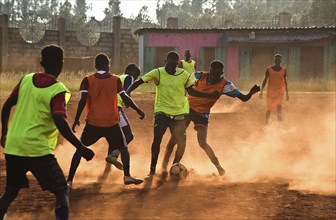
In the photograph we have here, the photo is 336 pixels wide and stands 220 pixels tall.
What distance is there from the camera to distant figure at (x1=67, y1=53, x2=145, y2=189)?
6.73m

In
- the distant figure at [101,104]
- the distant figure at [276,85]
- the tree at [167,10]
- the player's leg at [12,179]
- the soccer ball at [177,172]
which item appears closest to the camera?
the player's leg at [12,179]

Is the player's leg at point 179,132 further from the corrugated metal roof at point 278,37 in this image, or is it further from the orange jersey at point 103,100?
the corrugated metal roof at point 278,37

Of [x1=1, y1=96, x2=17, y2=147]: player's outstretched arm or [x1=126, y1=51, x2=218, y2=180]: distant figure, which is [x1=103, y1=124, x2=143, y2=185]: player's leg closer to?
[x1=126, y1=51, x2=218, y2=180]: distant figure

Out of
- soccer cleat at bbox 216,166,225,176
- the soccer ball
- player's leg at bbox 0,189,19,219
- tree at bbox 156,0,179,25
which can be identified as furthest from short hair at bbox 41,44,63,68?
tree at bbox 156,0,179,25

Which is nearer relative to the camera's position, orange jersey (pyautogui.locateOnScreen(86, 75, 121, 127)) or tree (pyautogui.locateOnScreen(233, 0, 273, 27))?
orange jersey (pyautogui.locateOnScreen(86, 75, 121, 127))

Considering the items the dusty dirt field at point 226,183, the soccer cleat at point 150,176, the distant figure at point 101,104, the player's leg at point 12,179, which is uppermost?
the distant figure at point 101,104

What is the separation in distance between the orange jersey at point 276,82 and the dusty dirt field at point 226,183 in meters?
0.78

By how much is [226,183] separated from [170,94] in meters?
1.36

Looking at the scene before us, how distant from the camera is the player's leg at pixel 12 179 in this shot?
15.1 ft

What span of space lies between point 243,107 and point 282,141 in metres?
4.47

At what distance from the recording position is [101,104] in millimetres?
6762

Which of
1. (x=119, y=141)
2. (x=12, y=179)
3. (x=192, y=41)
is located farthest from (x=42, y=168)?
(x=192, y=41)

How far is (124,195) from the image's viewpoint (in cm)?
675

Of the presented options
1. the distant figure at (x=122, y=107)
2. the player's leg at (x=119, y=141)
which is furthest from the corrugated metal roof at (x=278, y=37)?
the player's leg at (x=119, y=141)
